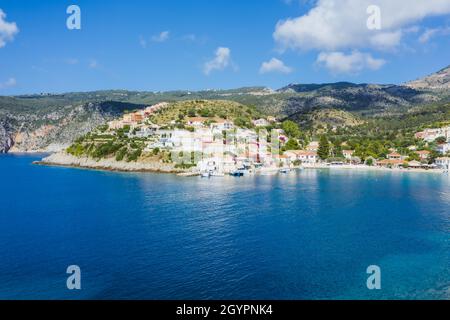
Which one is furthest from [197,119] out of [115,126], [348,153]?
[348,153]

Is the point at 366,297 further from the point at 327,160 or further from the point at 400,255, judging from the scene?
the point at 327,160

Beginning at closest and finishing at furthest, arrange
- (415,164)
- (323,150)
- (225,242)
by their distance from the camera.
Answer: (225,242), (415,164), (323,150)

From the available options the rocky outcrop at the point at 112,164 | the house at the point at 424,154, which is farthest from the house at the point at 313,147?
the rocky outcrop at the point at 112,164

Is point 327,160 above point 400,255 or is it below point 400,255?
above

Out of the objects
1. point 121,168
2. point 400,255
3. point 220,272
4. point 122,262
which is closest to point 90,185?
point 121,168

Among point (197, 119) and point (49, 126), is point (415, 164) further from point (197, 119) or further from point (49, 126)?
point (49, 126)

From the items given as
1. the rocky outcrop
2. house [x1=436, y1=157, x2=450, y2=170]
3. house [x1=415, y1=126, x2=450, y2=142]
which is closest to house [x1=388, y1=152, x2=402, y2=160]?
house [x1=436, y1=157, x2=450, y2=170]
